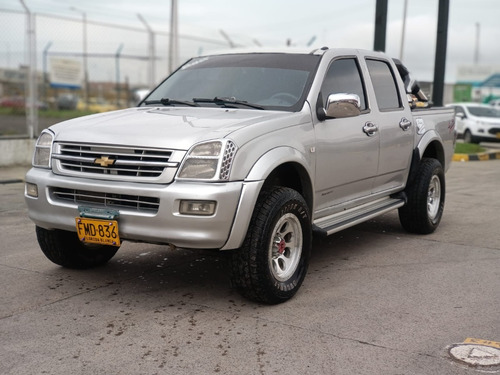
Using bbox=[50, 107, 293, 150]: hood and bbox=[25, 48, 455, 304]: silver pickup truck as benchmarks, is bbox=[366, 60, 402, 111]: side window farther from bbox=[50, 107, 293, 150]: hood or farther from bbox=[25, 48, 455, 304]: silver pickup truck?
bbox=[50, 107, 293, 150]: hood

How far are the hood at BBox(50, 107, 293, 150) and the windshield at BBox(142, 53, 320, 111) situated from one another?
240mm

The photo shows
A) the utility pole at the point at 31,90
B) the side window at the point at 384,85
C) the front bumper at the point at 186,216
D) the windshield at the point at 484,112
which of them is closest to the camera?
the front bumper at the point at 186,216

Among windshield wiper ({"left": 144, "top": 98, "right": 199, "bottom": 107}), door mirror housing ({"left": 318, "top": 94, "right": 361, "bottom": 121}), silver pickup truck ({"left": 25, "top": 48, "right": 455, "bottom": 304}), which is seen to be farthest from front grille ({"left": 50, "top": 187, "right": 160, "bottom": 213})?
door mirror housing ({"left": 318, "top": 94, "right": 361, "bottom": 121})

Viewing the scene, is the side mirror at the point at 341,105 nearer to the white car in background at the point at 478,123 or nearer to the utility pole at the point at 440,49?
the utility pole at the point at 440,49

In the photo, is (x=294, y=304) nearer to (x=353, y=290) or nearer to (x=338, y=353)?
(x=353, y=290)

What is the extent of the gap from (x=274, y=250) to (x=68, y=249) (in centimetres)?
171

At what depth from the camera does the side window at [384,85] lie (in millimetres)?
6316

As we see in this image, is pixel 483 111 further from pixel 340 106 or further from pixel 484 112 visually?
pixel 340 106

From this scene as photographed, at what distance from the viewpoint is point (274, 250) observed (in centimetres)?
469

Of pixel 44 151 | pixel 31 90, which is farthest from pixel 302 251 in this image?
pixel 31 90

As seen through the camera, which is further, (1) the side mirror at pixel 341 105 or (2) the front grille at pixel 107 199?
(1) the side mirror at pixel 341 105

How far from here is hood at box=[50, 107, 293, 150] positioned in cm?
436

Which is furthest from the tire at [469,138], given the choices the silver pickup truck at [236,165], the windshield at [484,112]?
the silver pickup truck at [236,165]

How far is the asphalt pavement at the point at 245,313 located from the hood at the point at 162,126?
85cm
